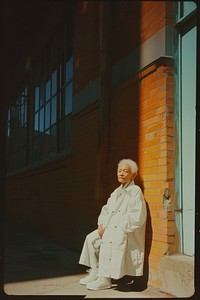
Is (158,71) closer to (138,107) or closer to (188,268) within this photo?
(138,107)

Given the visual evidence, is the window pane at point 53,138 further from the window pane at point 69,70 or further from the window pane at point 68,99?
the window pane at point 69,70

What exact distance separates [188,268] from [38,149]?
20.1ft

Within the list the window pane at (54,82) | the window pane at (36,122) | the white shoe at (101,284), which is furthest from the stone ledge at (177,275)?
the window pane at (36,122)

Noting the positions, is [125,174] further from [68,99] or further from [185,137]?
[68,99]

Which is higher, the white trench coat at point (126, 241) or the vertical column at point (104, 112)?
the vertical column at point (104, 112)

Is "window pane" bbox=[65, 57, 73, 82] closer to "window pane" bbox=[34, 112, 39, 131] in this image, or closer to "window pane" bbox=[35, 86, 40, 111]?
"window pane" bbox=[35, 86, 40, 111]

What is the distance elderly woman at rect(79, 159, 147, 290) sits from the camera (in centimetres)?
366

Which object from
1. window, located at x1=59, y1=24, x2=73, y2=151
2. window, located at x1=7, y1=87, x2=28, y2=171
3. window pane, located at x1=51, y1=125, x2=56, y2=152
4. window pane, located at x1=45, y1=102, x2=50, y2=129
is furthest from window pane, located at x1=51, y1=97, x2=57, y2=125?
window, located at x1=7, y1=87, x2=28, y2=171

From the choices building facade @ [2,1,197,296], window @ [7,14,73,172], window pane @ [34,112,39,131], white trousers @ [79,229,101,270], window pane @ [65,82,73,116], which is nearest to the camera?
building facade @ [2,1,197,296]

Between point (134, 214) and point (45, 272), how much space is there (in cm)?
161

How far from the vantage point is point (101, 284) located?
12.3 feet

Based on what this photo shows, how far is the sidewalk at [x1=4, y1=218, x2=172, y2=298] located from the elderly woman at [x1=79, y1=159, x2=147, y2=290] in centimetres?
17

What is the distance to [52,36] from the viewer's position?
798cm

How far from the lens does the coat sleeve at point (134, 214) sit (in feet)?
12.0
